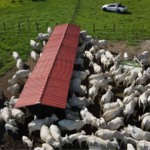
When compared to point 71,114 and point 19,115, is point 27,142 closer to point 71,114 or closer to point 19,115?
point 19,115

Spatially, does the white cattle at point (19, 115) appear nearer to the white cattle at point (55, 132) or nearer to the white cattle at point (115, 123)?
the white cattle at point (55, 132)

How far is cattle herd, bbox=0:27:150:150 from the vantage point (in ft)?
67.2

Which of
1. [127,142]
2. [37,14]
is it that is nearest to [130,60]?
[127,142]

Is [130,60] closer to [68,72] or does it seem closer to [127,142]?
[68,72]

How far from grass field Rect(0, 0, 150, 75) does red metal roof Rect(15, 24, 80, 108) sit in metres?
3.66

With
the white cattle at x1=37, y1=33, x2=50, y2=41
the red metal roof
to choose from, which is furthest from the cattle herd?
the white cattle at x1=37, y1=33, x2=50, y2=41

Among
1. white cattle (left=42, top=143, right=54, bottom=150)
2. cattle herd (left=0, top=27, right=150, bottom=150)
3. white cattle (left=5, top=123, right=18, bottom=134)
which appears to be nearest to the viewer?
white cattle (left=42, top=143, right=54, bottom=150)

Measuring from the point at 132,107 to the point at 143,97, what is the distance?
4.41 ft

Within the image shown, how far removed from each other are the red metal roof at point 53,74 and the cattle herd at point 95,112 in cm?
75

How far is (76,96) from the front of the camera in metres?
25.1

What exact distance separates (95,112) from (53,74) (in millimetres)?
3937

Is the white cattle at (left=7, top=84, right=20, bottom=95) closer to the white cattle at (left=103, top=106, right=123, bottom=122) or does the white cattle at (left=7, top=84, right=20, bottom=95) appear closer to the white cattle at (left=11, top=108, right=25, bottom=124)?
the white cattle at (left=11, top=108, right=25, bottom=124)

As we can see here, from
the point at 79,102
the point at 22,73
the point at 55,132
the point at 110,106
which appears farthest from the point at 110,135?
the point at 22,73

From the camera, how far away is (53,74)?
25.0m
